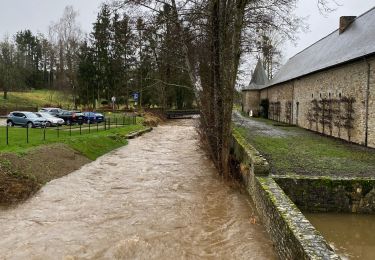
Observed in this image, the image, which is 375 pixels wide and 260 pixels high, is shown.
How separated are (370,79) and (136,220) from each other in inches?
496

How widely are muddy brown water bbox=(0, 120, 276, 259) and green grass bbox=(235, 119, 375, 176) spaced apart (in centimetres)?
211

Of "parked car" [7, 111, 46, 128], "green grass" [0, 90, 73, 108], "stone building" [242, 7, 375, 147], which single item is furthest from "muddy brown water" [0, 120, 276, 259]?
"green grass" [0, 90, 73, 108]

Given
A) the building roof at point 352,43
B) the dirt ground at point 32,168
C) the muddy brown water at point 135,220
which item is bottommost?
the muddy brown water at point 135,220

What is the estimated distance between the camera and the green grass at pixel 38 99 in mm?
56697

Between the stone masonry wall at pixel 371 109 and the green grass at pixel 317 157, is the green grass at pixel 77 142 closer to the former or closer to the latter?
the green grass at pixel 317 157

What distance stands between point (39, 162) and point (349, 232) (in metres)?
11.2

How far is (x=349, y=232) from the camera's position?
30.2ft

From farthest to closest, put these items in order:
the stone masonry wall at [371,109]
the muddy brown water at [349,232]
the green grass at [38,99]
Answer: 1. the green grass at [38,99]
2. the stone masonry wall at [371,109]
3. the muddy brown water at [349,232]

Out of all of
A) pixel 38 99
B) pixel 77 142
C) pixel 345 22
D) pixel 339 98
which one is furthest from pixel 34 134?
pixel 38 99

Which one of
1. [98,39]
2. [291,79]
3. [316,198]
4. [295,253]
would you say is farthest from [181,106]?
[295,253]

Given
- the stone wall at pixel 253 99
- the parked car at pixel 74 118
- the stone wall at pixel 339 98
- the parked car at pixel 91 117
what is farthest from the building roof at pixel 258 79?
the parked car at pixel 74 118

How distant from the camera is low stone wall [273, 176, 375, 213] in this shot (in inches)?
402

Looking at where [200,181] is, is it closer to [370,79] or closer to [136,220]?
[136,220]

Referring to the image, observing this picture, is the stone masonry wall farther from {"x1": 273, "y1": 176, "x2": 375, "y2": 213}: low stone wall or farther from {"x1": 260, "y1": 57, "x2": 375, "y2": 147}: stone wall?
{"x1": 273, "y1": 176, "x2": 375, "y2": 213}: low stone wall
